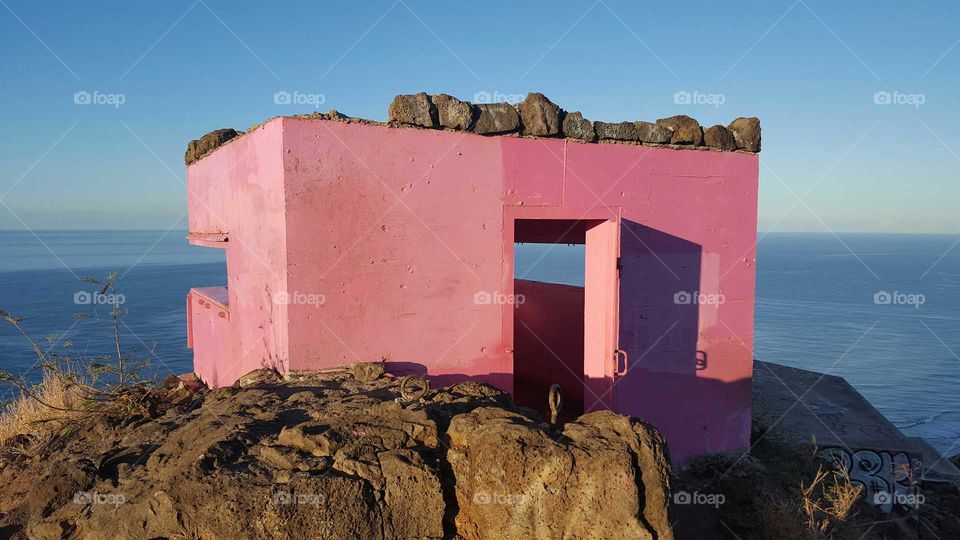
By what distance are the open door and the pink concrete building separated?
2 centimetres

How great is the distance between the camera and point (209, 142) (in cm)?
750

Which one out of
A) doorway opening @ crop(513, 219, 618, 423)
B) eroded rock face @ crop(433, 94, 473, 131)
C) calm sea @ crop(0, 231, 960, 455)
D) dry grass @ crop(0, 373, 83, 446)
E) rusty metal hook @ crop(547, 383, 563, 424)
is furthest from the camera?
calm sea @ crop(0, 231, 960, 455)

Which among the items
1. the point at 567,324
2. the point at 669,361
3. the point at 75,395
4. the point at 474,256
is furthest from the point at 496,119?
the point at 75,395

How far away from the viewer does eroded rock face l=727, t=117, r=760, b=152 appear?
693 centimetres

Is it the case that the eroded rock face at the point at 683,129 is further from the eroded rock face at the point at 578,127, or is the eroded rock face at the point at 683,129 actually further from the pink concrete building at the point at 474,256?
the eroded rock face at the point at 578,127

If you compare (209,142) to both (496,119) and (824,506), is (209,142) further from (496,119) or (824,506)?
(824,506)

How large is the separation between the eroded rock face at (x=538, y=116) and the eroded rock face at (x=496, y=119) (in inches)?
3.8

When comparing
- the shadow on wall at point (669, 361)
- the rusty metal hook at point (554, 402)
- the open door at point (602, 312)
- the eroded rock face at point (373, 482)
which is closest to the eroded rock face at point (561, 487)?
the eroded rock face at point (373, 482)

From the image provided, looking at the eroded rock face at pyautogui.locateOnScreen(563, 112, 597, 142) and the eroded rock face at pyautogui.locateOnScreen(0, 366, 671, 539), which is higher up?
the eroded rock face at pyautogui.locateOnScreen(563, 112, 597, 142)

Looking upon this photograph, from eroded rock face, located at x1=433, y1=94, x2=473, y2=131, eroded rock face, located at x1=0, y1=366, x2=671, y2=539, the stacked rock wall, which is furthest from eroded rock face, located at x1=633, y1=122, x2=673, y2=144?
eroded rock face, located at x1=0, y1=366, x2=671, y2=539

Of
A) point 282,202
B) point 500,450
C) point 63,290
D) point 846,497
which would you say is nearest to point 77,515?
point 500,450

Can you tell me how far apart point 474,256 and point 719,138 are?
3.26 meters

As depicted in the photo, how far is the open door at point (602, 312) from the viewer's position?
5918 millimetres

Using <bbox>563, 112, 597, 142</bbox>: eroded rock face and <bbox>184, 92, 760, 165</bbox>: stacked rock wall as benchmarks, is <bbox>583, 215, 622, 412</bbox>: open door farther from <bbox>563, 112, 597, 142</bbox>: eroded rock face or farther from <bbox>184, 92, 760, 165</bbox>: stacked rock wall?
<bbox>184, 92, 760, 165</bbox>: stacked rock wall
